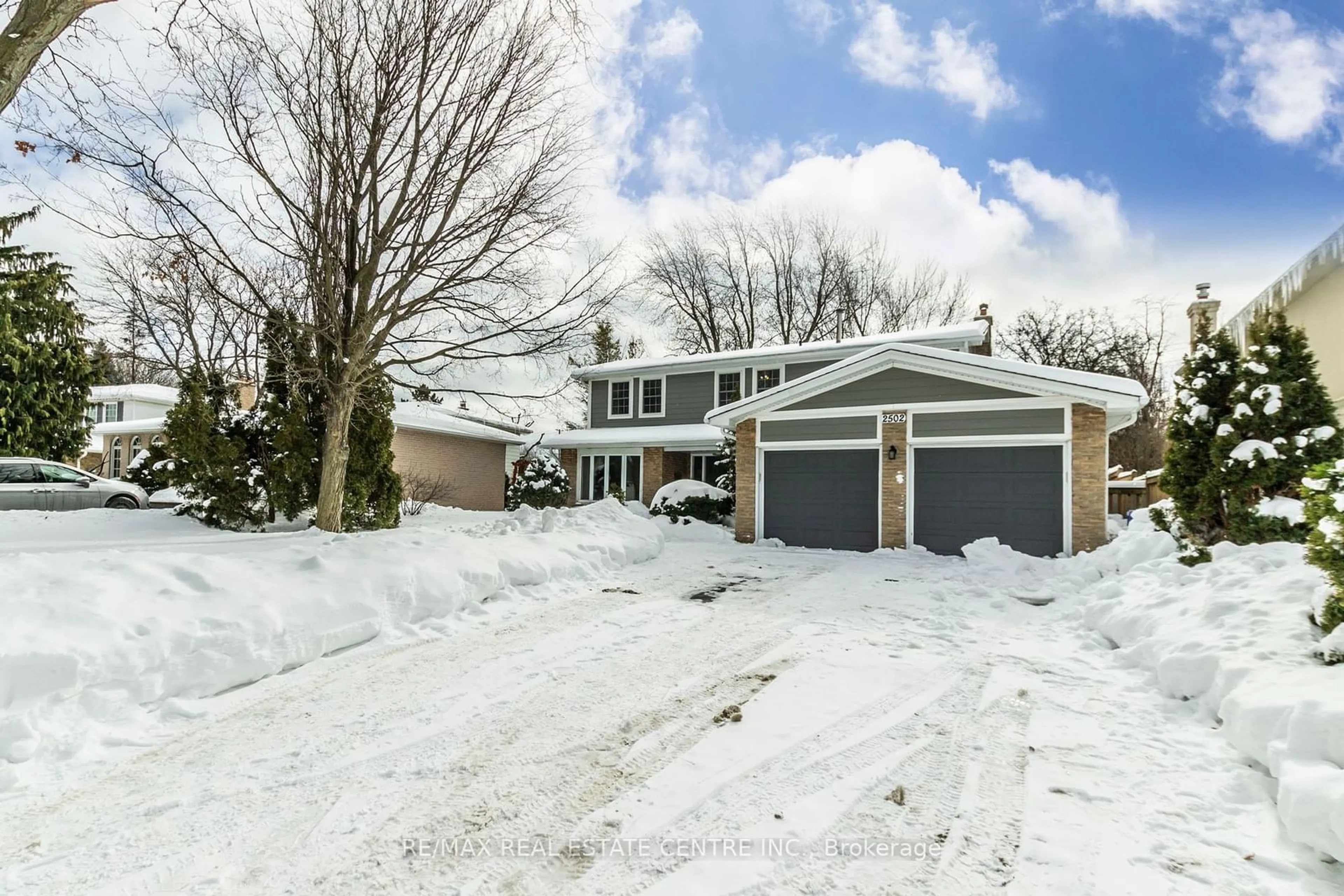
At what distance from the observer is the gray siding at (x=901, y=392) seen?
1116cm

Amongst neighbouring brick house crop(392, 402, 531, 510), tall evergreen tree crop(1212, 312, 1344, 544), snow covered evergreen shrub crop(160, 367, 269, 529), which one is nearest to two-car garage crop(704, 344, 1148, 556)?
tall evergreen tree crop(1212, 312, 1344, 544)

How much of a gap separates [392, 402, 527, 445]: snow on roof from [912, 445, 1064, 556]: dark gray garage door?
14.6 m

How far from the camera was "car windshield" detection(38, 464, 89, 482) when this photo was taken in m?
14.1

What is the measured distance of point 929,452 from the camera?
11.5m

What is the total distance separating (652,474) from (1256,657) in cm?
1549

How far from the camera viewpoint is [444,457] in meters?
22.5

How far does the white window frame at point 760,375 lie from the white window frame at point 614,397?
13.2ft

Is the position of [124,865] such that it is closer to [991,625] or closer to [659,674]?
[659,674]

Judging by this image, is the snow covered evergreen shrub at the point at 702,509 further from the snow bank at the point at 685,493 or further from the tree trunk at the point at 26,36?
the tree trunk at the point at 26,36

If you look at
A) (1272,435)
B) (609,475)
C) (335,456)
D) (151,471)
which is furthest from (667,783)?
(609,475)

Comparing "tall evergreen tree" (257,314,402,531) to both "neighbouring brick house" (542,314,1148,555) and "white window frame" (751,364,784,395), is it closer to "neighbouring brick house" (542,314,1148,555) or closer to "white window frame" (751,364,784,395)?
"neighbouring brick house" (542,314,1148,555)

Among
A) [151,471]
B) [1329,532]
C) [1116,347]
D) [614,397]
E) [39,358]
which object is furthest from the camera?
[1116,347]

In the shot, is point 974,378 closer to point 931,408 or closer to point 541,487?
point 931,408

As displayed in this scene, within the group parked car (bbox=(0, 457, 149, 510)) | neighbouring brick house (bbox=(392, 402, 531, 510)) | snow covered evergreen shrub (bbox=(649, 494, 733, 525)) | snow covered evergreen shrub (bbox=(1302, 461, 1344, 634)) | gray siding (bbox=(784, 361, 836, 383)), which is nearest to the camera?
snow covered evergreen shrub (bbox=(1302, 461, 1344, 634))
